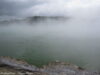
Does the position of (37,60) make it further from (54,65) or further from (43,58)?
(54,65)

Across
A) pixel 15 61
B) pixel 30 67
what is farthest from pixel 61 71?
pixel 15 61

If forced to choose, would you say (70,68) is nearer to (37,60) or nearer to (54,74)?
(54,74)

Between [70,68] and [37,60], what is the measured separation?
2124 centimetres

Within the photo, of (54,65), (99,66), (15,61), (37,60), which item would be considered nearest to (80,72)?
(54,65)

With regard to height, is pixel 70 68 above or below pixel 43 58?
below

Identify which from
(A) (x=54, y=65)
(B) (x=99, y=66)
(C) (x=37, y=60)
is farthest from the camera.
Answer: (C) (x=37, y=60)

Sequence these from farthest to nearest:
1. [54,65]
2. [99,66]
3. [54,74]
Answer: [99,66]
[54,65]
[54,74]

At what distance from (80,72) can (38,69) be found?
514 cm

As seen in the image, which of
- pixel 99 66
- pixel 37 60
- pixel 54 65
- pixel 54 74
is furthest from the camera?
pixel 37 60

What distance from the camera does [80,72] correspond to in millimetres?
29688

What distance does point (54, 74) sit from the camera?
28.0m

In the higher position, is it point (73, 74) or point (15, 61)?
point (15, 61)

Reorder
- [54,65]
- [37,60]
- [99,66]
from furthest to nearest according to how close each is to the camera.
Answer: [37,60] → [99,66] → [54,65]

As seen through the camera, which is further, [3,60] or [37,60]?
[37,60]
